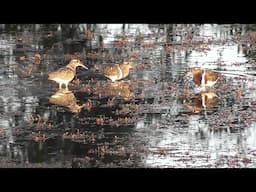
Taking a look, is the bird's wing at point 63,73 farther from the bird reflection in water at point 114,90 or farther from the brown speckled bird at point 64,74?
the bird reflection in water at point 114,90

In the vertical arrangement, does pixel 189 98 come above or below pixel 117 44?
below

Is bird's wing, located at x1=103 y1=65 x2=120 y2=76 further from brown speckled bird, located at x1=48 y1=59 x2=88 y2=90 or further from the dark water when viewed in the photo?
brown speckled bird, located at x1=48 y1=59 x2=88 y2=90

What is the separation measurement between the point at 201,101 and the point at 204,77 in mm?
110

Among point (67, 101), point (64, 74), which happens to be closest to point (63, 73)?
point (64, 74)

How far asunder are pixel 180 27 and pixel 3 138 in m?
0.95

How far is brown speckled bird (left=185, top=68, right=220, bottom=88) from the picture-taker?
2.71 metres

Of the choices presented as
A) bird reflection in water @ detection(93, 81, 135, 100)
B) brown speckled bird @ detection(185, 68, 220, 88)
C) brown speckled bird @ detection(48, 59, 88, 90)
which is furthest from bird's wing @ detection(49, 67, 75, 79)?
brown speckled bird @ detection(185, 68, 220, 88)

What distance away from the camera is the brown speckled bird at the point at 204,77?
2715 mm

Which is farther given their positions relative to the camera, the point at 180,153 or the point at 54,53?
the point at 54,53

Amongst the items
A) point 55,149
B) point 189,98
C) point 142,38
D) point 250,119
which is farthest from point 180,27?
point 55,149

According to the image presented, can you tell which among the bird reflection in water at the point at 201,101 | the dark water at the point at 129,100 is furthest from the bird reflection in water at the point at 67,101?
the bird reflection in water at the point at 201,101

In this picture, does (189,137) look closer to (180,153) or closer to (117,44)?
(180,153)

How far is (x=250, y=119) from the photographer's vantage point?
8.66 ft

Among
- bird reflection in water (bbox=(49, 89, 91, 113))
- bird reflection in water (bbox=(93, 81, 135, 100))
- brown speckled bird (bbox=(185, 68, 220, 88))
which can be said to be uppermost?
brown speckled bird (bbox=(185, 68, 220, 88))
